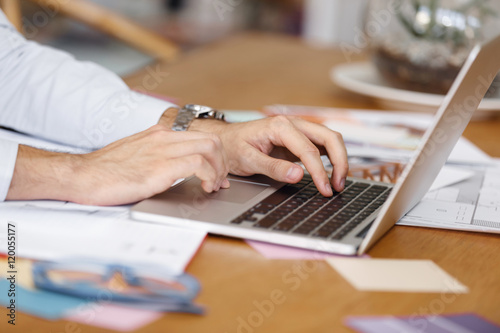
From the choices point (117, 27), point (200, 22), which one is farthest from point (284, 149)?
point (200, 22)

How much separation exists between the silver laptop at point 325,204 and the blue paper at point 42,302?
175 millimetres

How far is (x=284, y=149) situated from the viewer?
0.97 m

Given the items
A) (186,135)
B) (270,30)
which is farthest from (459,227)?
(270,30)

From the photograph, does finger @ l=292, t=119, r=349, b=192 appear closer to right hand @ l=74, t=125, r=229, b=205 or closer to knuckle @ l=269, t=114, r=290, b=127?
knuckle @ l=269, t=114, r=290, b=127

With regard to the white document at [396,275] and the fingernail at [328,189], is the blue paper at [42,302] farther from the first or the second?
the fingernail at [328,189]

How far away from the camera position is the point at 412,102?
1468 mm

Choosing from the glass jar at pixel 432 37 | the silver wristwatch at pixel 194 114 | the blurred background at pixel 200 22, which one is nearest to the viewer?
the silver wristwatch at pixel 194 114

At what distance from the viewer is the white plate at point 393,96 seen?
143 centimetres

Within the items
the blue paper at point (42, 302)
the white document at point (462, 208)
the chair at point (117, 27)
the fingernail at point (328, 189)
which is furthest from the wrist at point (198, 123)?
the chair at point (117, 27)

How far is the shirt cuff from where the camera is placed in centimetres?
77

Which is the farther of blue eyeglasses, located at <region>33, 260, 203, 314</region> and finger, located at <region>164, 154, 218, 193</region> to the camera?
finger, located at <region>164, 154, 218, 193</region>

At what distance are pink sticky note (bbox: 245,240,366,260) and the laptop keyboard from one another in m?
0.02

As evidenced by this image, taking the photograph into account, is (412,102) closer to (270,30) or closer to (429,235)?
(429,235)

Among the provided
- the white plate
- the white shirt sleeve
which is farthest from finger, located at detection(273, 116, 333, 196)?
the white plate
